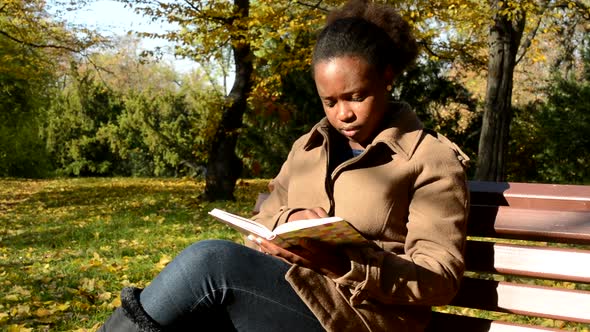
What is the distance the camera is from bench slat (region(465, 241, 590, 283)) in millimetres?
1977

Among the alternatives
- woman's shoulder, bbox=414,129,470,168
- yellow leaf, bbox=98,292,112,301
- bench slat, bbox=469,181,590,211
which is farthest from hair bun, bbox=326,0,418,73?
yellow leaf, bbox=98,292,112,301

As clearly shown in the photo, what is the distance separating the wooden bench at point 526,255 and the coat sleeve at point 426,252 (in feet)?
0.54

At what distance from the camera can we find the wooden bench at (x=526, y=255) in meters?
2.00

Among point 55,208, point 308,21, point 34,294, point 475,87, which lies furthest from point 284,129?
point 475,87

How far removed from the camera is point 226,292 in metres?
1.94

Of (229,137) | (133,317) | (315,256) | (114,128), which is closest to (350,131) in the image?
(315,256)

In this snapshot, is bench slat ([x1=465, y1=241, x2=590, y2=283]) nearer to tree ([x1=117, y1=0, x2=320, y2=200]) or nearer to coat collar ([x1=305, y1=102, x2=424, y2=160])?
coat collar ([x1=305, y1=102, x2=424, y2=160])

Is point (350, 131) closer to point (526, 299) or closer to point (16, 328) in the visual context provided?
point (526, 299)

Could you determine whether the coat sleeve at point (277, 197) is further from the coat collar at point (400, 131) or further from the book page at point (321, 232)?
the book page at point (321, 232)

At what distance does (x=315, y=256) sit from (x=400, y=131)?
20.4 inches

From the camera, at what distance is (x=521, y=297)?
208cm

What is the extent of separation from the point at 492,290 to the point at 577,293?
247mm

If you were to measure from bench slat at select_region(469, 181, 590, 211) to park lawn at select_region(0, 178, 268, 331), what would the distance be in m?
2.58

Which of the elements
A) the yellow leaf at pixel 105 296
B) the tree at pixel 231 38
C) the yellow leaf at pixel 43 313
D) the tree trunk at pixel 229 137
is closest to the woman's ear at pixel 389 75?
the yellow leaf at pixel 43 313
